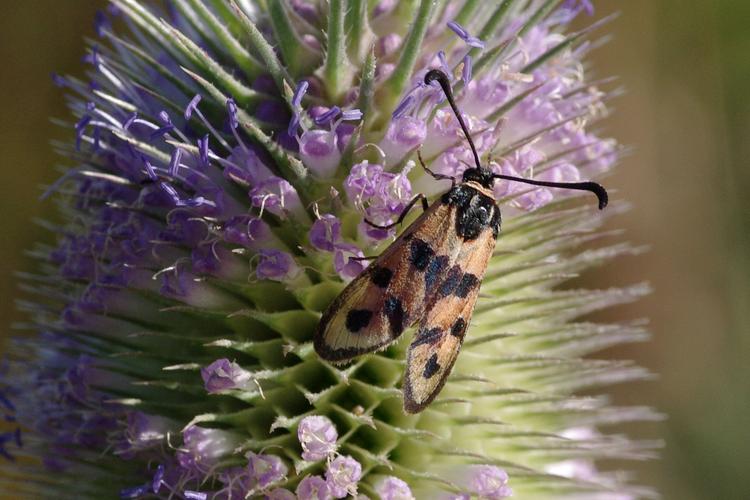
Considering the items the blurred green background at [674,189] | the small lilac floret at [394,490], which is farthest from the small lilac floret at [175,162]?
the blurred green background at [674,189]

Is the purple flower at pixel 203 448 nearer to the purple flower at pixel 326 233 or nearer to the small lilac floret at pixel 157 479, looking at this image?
the small lilac floret at pixel 157 479

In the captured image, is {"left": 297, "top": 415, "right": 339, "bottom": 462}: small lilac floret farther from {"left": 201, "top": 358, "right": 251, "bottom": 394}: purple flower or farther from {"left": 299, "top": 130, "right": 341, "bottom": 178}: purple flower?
{"left": 299, "top": 130, "right": 341, "bottom": 178}: purple flower

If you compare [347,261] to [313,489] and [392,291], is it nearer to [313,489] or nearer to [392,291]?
[392,291]

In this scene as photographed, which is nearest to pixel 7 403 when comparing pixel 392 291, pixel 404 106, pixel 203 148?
pixel 203 148

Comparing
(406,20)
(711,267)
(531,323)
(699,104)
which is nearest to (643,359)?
(711,267)

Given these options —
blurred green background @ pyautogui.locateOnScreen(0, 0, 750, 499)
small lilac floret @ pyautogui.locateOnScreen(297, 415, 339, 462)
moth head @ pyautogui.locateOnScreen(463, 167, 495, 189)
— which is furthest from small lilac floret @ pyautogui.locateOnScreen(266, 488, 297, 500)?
blurred green background @ pyautogui.locateOnScreen(0, 0, 750, 499)

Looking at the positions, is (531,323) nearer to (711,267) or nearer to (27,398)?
(27,398)
